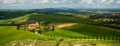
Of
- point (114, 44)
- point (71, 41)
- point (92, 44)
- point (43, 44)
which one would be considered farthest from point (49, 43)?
point (114, 44)

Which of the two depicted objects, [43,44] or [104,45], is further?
[43,44]

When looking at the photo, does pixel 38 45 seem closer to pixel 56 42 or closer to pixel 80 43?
pixel 56 42

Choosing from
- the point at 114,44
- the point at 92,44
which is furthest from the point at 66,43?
the point at 114,44

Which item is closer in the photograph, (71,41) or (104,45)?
(104,45)

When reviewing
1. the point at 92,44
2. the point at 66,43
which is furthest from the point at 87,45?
the point at 66,43

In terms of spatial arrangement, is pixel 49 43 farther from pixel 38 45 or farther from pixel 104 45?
pixel 104 45

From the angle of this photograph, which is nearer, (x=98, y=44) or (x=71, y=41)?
(x=98, y=44)

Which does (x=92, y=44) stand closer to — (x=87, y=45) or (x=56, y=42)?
(x=87, y=45)
